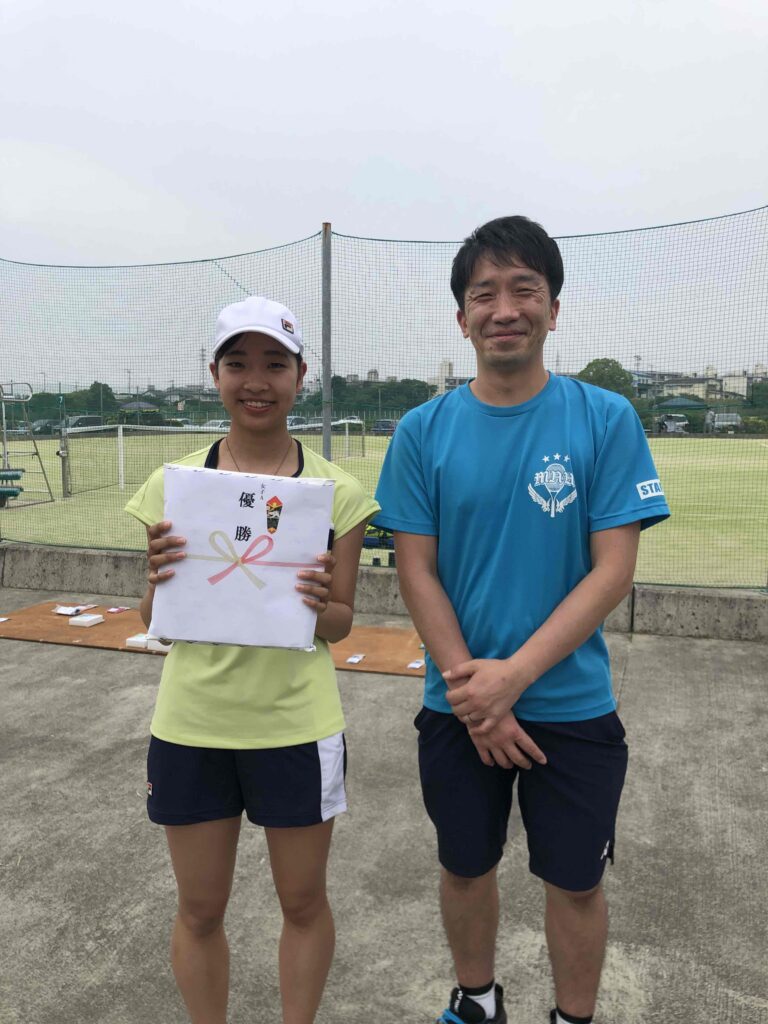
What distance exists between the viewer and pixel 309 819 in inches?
62.0

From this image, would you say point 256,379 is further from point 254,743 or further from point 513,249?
point 254,743

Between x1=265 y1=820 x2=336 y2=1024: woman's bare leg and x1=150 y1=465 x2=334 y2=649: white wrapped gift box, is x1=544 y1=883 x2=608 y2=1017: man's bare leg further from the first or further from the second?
x1=150 y1=465 x2=334 y2=649: white wrapped gift box

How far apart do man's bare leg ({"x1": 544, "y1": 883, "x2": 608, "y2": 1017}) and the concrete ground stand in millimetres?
242

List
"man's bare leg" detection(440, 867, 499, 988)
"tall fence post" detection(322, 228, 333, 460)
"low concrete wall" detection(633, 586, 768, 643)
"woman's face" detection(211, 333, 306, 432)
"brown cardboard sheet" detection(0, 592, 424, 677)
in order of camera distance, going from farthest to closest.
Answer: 1. "tall fence post" detection(322, 228, 333, 460)
2. "low concrete wall" detection(633, 586, 768, 643)
3. "brown cardboard sheet" detection(0, 592, 424, 677)
4. "man's bare leg" detection(440, 867, 499, 988)
5. "woman's face" detection(211, 333, 306, 432)

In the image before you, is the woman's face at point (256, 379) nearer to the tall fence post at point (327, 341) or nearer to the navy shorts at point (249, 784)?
the navy shorts at point (249, 784)

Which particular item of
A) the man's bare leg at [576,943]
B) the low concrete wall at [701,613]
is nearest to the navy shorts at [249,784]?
the man's bare leg at [576,943]

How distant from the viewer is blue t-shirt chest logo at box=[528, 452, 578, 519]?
159cm

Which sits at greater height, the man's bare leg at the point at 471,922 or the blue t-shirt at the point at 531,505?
the blue t-shirt at the point at 531,505

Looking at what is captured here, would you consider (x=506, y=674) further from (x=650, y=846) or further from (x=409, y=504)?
(x=650, y=846)

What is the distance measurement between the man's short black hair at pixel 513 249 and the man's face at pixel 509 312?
0.05ft

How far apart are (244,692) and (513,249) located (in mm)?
1124

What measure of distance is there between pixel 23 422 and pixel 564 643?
28.5 ft

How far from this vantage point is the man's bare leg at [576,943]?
166 centimetres

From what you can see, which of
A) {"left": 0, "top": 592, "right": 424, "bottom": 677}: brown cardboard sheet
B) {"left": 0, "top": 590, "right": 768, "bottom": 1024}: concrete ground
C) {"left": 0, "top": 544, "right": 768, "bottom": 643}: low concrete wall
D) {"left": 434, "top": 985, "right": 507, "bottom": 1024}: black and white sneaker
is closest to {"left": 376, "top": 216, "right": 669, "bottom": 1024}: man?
{"left": 434, "top": 985, "right": 507, "bottom": 1024}: black and white sneaker
